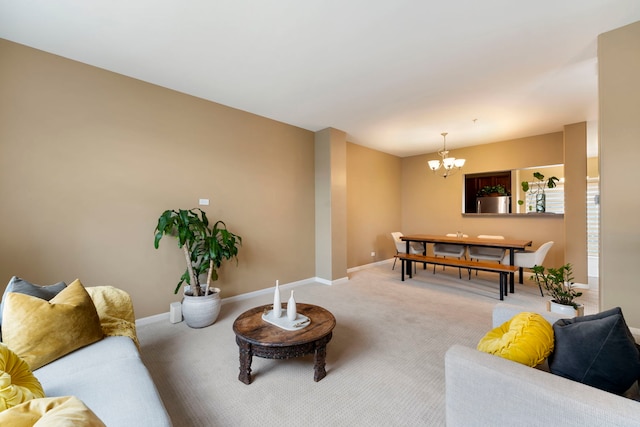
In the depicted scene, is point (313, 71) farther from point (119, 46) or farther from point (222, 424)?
point (222, 424)

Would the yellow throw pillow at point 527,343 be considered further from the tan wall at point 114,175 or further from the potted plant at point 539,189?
the potted plant at point 539,189

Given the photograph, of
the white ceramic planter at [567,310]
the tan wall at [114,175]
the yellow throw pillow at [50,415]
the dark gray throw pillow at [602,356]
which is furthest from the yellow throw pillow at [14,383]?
the white ceramic planter at [567,310]

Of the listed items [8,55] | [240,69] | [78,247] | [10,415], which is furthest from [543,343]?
Answer: [8,55]

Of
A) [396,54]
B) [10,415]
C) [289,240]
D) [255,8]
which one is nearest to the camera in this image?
[10,415]

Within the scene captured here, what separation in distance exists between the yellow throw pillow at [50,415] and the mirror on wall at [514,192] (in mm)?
6846

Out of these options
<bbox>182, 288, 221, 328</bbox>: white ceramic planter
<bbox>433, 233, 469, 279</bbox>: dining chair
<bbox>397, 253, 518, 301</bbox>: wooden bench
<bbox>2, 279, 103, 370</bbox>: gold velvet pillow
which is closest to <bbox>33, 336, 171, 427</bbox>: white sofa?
<bbox>2, 279, 103, 370</bbox>: gold velvet pillow

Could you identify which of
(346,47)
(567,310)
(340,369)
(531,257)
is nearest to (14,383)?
(340,369)

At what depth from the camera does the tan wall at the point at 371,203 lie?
19.4 ft

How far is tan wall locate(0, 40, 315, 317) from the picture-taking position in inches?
99.4

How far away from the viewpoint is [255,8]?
207 cm

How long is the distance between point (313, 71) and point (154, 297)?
10.7 ft

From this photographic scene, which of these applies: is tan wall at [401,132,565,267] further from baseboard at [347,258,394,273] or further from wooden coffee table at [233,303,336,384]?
wooden coffee table at [233,303,336,384]

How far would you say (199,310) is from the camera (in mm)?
2986

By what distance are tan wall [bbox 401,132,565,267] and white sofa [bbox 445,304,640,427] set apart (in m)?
5.48
